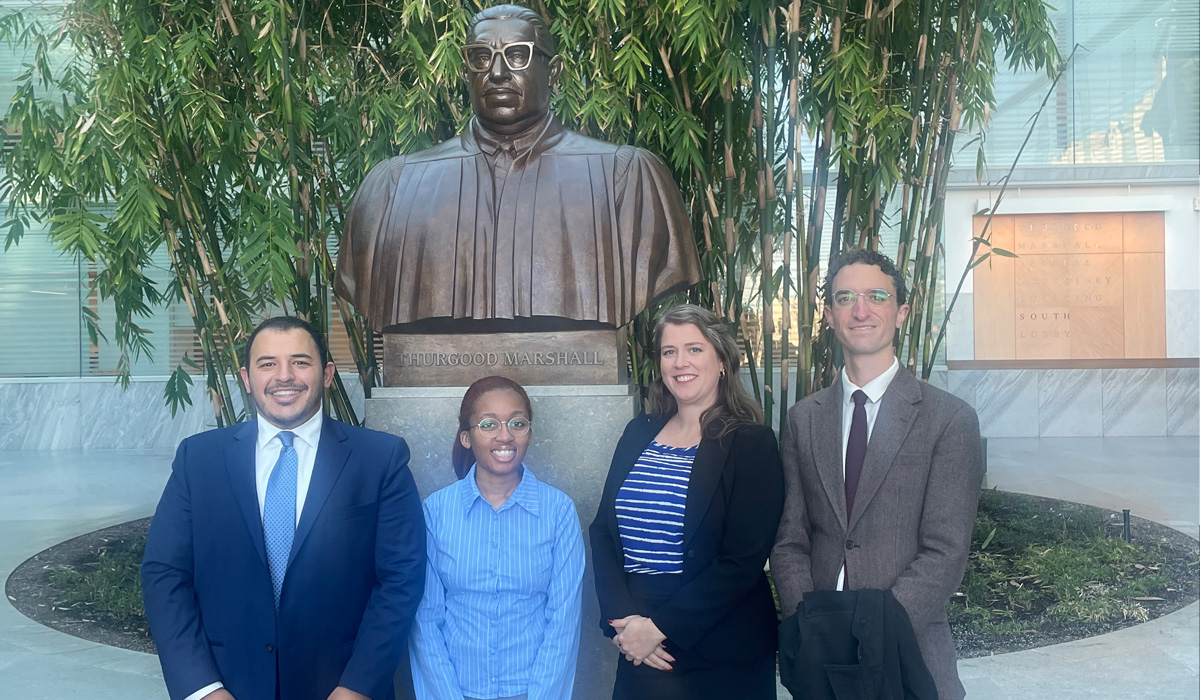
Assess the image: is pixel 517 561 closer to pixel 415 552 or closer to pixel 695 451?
pixel 415 552

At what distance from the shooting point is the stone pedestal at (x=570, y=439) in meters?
2.19

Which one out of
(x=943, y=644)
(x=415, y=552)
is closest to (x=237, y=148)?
(x=415, y=552)

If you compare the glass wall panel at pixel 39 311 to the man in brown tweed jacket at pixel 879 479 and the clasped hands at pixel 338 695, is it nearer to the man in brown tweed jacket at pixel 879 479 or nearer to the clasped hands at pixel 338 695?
the clasped hands at pixel 338 695

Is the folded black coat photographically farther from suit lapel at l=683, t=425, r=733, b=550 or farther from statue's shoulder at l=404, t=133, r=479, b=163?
statue's shoulder at l=404, t=133, r=479, b=163

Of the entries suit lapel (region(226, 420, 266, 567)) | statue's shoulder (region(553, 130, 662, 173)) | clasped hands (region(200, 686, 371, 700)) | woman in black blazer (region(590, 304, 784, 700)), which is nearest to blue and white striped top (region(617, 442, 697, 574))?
woman in black blazer (region(590, 304, 784, 700))

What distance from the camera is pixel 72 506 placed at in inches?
231

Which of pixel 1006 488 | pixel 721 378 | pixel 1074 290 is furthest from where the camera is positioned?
pixel 1074 290

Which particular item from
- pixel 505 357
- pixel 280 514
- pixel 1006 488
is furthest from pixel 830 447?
pixel 1006 488

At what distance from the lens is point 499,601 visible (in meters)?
1.74

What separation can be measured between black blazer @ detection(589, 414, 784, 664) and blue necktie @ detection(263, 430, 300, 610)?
0.55 m

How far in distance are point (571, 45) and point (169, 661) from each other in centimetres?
208

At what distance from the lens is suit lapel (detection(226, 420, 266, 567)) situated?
5.50ft

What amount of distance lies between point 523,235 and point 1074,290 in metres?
6.94

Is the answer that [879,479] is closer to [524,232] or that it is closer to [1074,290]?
[524,232]
